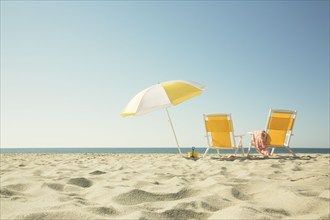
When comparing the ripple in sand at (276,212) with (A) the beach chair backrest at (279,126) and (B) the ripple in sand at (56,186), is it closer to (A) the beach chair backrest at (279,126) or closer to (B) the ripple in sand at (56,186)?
Result: (B) the ripple in sand at (56,186)

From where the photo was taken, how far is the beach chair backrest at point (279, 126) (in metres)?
6.42

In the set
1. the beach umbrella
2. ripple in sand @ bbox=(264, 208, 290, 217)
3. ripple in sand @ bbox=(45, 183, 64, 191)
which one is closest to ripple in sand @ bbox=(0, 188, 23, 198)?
ripple in sand @ bbox=(45, 183, 64, 191)

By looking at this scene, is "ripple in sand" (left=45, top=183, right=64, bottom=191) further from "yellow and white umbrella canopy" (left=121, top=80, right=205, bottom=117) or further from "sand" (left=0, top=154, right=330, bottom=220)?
"yellow and white umbrella canopy" (left=121, top=80, right=205, bottom=117)

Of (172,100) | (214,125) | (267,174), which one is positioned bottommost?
(267,174)

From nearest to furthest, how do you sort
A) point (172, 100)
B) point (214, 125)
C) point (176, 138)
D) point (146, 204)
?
point (146, 204)
point (172, 100)
point (214, 125)
point (176, 138)

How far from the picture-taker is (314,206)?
1.56 m

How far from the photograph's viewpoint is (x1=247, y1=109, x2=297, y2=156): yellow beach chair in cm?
641

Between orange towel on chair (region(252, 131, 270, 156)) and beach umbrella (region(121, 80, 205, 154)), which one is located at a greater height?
Result: beach umbrella (region(121, 80, 205, 154))

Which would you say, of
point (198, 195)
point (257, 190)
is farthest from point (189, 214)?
point (257, 190)

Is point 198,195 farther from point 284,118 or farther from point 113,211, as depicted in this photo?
point 284,118

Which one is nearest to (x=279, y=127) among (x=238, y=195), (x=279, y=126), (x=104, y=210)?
(x=279, y=126)

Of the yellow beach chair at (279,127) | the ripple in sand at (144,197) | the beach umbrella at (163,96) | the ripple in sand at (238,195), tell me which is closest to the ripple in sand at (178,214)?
the ripple in sand at (144,197)

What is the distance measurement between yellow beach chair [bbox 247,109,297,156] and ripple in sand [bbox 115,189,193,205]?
502cm

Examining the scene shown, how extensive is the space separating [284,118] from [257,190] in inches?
192
